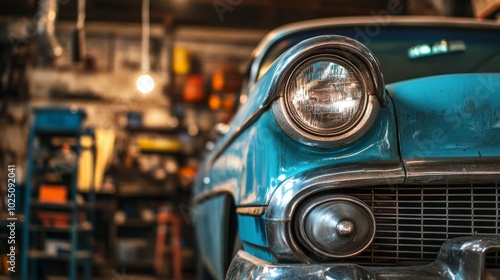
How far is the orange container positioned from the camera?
500cm

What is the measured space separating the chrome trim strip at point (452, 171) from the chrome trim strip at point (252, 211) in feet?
1.31

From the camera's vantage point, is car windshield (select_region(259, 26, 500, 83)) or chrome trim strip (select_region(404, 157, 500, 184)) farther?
car windshield (select_region(259, 26, 500, 83))

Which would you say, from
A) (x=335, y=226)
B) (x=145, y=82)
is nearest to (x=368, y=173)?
(x=335, y=226)

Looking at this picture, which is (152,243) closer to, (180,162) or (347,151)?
(180,162)

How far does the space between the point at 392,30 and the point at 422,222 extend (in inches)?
50.3

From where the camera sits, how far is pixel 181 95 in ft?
29.6

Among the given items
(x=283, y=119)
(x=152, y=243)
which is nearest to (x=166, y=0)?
(x=152, y=243)

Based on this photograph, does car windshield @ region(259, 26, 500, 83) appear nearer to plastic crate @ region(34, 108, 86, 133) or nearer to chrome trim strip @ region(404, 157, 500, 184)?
chrome trim strip @ region(404, 157, 500, 184)

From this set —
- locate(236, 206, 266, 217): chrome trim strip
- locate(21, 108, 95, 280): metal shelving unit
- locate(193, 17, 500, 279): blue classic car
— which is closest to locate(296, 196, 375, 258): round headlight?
locate(193, 17, 500, 279): blue classic car

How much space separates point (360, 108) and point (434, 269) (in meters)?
0.45

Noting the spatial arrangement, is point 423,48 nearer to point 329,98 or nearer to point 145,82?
point 329,98

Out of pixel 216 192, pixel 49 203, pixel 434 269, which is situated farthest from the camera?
pixel 49 203

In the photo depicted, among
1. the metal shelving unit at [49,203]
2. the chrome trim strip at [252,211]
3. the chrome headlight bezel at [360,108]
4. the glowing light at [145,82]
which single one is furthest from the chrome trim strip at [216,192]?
the glowing light at [145,82]

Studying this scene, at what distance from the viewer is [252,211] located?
1.65 m
